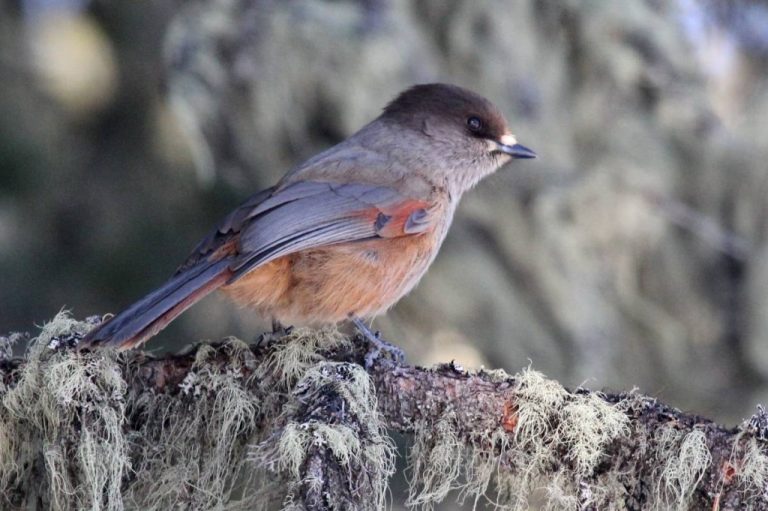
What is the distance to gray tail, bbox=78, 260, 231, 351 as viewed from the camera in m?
2.95

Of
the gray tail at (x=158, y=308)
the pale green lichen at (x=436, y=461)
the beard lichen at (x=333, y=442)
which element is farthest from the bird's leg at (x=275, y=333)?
the pale green lichen at (x=436, y=461)

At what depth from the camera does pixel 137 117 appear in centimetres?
491

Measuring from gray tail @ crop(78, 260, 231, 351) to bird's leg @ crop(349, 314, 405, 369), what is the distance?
460 millimetres

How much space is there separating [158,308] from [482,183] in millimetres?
1892

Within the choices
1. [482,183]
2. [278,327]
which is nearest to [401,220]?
[278,327]

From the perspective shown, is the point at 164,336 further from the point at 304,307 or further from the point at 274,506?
the point at 274,506

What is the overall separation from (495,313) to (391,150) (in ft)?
2.64

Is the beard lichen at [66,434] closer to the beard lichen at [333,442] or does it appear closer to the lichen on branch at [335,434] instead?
the lichen on branch at [335,434]

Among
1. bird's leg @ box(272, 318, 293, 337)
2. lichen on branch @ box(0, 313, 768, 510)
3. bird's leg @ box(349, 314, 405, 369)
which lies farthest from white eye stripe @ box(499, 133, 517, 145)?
lichen on branch @ box(0, 313, 768, 510)

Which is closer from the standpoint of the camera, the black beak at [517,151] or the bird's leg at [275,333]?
the bird's leg at [275,333]

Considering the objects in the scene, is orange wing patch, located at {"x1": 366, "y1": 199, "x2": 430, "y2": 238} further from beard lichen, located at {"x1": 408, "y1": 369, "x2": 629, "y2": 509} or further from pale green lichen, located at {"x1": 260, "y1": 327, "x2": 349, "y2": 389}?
beard lichen, located at {"x1": 408, "y1": 369, "x2": 629, "y2": 509}

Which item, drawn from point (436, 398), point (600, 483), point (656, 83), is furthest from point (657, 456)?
point (656, 83)

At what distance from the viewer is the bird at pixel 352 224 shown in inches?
137

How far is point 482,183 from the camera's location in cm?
474
